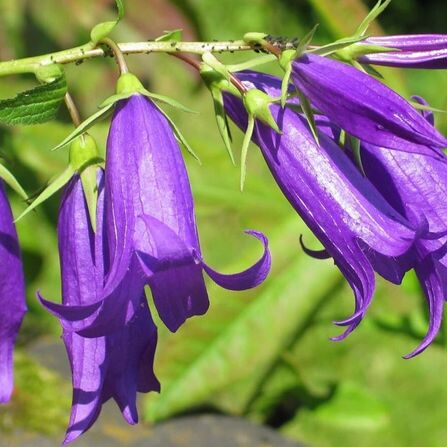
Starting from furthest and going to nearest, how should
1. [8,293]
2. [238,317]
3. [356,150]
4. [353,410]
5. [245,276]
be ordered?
1. [353,410]
2. [238,317]
3. [8,293]
4. [356,150]
5. [245,276]

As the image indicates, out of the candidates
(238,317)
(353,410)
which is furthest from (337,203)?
(353,410)

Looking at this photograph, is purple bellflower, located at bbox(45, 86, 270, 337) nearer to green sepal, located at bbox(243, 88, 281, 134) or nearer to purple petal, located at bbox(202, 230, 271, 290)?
purple petal, located at bbox(202, 230, 271, 290)

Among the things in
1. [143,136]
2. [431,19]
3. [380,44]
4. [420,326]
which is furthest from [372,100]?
[431,19]

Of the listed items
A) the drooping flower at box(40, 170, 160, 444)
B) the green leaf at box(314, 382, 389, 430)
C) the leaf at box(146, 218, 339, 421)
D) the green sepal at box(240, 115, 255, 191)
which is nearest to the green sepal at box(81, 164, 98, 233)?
the drooping flower at box(40, 170, 160, 444)

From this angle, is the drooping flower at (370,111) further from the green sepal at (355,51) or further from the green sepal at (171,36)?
the green sepal at (171,36)

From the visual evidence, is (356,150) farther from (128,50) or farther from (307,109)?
(128,50)

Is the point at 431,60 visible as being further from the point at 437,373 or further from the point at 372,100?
the point at 437,373

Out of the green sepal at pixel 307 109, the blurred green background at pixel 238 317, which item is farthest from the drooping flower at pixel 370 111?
the blurred green background at pixel 238 317
